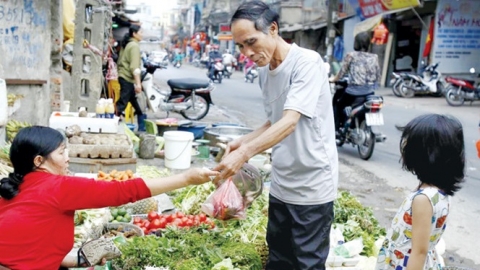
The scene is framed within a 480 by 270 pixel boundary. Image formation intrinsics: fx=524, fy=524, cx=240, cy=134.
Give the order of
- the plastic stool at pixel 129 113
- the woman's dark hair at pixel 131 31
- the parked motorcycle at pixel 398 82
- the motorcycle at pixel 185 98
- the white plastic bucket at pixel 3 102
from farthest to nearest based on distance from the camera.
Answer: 1. the parked motorcycle at pixel 398 82
2. the motorcycle at pixel 185 98
3. the plastic stool at pixel 129 113
4. the woman's dark hair at pixel 131 31
5. the white plastic bucket at pixel 3 102

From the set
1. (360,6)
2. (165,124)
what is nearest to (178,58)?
(360,6)

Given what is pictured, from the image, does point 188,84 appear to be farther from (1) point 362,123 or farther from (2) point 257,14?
(2) point 257,14

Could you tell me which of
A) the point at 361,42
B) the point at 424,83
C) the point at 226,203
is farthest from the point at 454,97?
the point at 226,203

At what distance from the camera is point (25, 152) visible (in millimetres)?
2527

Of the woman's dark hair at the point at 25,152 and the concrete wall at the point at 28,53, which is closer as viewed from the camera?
the woman's dark hair at the point at 25,152

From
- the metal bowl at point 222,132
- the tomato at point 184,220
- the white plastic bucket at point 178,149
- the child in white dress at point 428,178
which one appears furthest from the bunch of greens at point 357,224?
the metal bowl at point 222,132

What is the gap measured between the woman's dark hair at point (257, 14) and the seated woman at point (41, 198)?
1.08 metres

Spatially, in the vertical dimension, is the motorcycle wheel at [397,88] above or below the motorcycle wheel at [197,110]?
above

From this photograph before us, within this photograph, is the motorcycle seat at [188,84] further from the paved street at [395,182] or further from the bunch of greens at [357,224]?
the bunch of greens at [357,224]

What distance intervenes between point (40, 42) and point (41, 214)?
502cm

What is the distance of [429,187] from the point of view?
2.37 metres

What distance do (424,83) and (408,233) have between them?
1658cm

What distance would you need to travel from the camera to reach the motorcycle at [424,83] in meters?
17.9

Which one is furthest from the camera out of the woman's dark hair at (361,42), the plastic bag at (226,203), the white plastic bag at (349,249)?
the woman's dark hair at (361,42)
